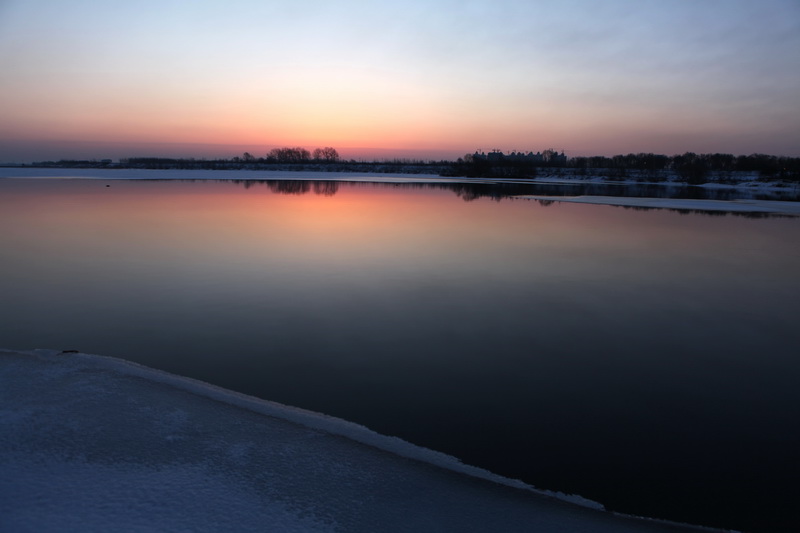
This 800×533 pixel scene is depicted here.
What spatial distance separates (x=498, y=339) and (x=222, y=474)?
3.44 meters

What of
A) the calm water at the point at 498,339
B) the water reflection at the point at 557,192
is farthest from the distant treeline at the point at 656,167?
the calm water at the point at 498,339

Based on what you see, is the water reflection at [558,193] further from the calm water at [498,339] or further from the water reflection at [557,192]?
the calm water at [498,339]

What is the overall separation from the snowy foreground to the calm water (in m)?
0.31

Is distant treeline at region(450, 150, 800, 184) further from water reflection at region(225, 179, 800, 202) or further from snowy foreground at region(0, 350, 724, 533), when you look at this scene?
snowy foreground at region(0, 350, 724, 533)

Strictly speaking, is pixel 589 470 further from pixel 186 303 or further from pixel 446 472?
pixel 186 303

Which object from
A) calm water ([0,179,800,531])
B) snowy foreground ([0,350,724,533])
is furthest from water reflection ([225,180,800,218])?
snowy foreground ([0,350,724,533])

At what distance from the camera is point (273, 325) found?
5988 millimetres

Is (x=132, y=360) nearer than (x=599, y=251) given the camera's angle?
Yes

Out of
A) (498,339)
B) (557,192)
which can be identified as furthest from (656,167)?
(498,339)

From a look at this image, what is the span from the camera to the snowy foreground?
2682mm

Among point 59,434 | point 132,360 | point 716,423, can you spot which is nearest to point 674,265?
point 716,423

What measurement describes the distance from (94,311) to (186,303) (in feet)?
3.45

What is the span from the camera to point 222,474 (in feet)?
10.1

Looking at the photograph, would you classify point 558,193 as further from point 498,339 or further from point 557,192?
point 498,339
